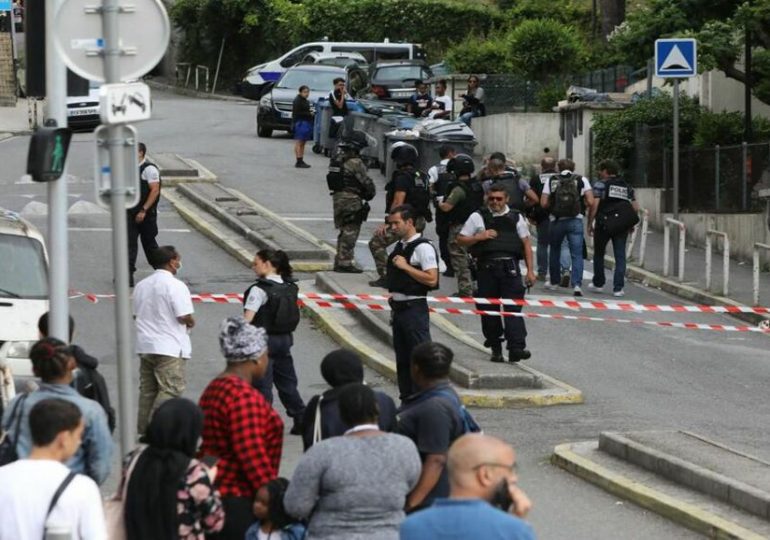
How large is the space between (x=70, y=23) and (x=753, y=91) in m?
21.9

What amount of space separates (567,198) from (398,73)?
2197 centimetres

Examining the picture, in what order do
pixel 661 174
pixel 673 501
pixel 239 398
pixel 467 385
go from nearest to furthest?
1. pixel 239 398
2. pixel 673 501
3. pixel 467 385
4. pixel 661 174

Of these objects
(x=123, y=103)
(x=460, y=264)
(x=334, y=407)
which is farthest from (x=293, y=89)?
(x=334, y=407)

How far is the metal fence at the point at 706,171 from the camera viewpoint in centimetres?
2627

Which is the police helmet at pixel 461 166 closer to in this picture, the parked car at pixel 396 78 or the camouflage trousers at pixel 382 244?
the camouflage trousers at pixel 382 244

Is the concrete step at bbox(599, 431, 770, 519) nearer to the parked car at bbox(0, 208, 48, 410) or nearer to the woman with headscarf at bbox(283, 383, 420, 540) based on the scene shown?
the woman with headscarf at bbox(283, 383, 420, 540)

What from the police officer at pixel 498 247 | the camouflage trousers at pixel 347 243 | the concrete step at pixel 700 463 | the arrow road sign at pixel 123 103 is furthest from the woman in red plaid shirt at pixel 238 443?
the camouflage trousers at pixel 347 243

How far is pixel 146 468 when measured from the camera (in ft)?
24.1

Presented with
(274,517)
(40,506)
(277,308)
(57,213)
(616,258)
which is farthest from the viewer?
(616,258)

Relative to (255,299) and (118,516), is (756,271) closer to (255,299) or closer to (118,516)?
(255,299)

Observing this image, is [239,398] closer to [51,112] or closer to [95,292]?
[51,112]

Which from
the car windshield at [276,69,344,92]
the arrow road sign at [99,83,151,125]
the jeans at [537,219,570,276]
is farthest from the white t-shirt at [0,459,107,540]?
the car windshield at [276,69,344,92]

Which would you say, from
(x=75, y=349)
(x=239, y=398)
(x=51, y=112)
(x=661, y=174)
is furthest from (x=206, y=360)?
(x=661, y=174)

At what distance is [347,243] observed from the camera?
2080cm
